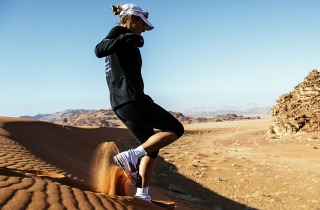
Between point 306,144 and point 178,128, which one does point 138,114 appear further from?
point 306,144

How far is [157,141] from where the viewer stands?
343 cm

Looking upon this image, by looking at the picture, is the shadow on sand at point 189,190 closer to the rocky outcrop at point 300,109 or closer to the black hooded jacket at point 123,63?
the black hooded jacket at point 123,63

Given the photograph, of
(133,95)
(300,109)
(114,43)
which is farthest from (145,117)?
(300,109)

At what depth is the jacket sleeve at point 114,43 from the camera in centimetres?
314

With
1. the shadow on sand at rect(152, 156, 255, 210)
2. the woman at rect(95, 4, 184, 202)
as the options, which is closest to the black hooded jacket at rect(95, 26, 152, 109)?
the woman at rect(95, 4, 184, 202)

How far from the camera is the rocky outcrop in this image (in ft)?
71.3

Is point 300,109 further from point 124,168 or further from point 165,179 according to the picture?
point 124,168

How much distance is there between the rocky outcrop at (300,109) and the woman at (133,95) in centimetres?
2022

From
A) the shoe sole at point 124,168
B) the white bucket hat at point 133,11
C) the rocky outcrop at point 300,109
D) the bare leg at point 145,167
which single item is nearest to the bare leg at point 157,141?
the bare leg at point 145,167

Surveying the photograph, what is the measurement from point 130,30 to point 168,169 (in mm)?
9110

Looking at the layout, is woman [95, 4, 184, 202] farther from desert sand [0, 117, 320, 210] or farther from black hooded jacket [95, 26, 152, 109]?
desert sand [0, 117, 320, 210]

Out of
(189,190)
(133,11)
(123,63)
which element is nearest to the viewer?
(123,63)

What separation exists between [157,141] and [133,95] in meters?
0.57

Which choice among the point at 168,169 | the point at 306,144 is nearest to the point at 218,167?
the point at 168,169
